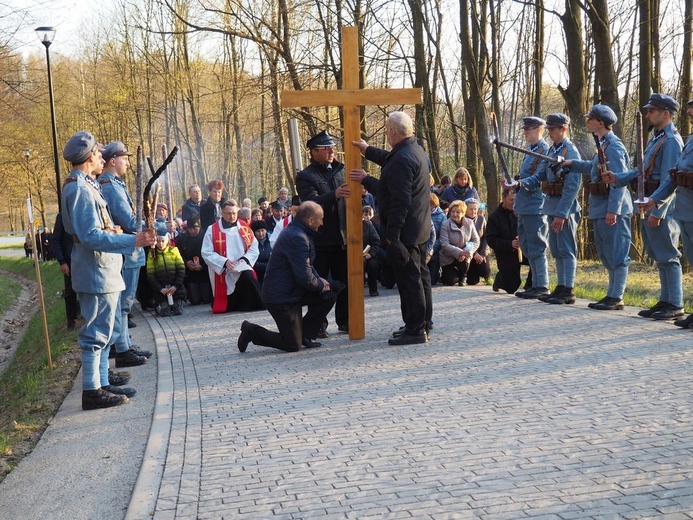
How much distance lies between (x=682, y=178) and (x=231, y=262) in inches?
271

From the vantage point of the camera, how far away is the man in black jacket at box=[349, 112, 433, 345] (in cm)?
812

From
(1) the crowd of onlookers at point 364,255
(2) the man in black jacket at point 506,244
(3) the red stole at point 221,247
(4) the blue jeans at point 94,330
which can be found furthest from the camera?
(1) the crowd of onlookers at point 364,255

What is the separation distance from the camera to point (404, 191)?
8086mm

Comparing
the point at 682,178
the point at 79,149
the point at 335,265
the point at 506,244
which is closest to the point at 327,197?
the point at 335,265

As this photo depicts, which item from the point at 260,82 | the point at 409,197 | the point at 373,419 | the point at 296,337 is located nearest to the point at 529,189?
the point at 409,197

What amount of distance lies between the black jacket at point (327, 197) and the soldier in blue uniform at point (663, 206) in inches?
118

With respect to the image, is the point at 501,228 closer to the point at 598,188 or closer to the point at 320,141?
the point at 598,188

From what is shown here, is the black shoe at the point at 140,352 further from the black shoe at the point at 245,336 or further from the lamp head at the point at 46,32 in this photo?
the lamp head at the point at 46,32

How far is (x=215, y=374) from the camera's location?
7.62 metres

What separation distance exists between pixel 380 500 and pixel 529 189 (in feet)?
23.8

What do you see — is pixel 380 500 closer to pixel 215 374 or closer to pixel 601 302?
pixel 215 374

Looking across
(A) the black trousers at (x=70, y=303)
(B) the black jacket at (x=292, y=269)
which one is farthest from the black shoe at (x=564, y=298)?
(A) the black trousers at (x=70, y=303)

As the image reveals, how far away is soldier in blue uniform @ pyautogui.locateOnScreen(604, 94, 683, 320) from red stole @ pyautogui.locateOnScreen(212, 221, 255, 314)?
233 inches

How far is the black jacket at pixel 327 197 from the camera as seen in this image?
29.2 feet
